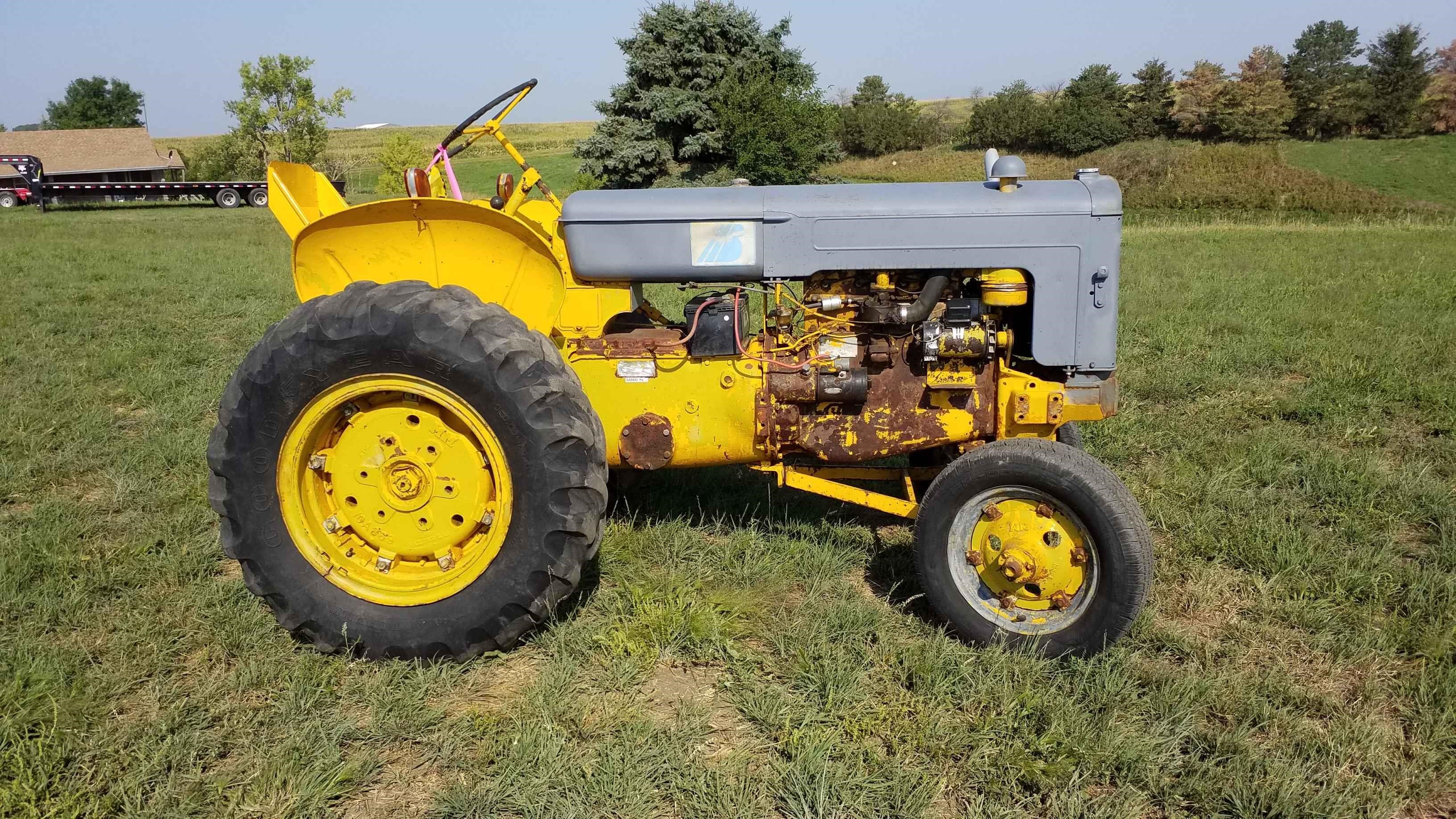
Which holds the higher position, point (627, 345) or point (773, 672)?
point (627, 345)

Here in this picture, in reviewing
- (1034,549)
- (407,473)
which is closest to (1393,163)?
(1034,549)

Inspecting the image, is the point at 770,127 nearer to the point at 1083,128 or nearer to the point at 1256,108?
the point at 1083,128

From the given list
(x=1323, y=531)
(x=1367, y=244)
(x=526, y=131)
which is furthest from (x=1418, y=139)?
(x=526, y=131)

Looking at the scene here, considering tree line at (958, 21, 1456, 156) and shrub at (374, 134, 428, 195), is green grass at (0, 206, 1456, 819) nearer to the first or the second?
shrub at (374, 134, 428, 195)

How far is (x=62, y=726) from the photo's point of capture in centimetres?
265

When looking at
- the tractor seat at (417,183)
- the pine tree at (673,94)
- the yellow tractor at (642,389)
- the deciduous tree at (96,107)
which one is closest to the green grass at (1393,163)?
the pine tree at (673,94)

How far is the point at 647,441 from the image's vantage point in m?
3.41

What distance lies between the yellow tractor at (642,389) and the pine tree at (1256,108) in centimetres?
4010

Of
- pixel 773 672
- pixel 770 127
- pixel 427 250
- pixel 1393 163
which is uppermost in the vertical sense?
pixel 770 127

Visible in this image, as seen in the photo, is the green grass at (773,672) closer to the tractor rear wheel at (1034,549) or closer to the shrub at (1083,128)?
the tractor rear wheel at (1034,549)

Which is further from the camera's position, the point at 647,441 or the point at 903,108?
the point at 903,108

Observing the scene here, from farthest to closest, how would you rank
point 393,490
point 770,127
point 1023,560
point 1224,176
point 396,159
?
point 396,159, point 1224,176, point 770,127, point 393,490, point 1023,560

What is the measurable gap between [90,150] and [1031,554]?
5676 centimetres

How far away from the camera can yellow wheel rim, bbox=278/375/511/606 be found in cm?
303
